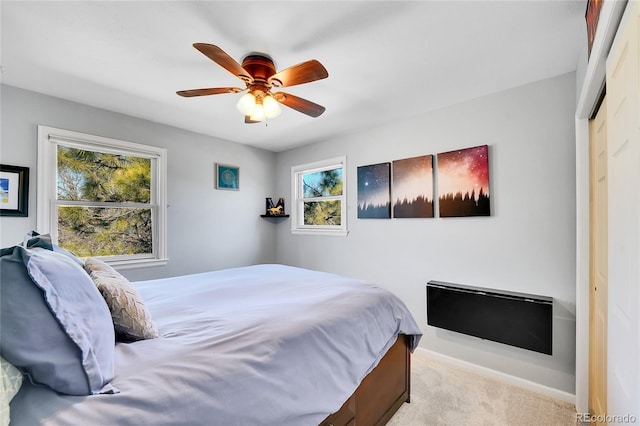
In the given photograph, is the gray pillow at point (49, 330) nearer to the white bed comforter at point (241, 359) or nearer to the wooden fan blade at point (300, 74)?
the white bed comforter at point (241, 359)

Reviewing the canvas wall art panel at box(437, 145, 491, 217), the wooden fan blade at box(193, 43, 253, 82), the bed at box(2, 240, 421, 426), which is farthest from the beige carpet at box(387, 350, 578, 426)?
the wooden fan blade at box(193, 43, 253, 82)

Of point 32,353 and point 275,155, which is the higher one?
point 275,155

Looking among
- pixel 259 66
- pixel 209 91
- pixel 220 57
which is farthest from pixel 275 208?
pixel 220 57

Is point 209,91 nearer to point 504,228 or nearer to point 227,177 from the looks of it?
point 227,177

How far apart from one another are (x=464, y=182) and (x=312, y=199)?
6.74ft

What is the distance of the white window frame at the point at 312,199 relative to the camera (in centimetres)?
362

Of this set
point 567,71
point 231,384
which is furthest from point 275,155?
point 231,384

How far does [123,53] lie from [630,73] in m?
2.57

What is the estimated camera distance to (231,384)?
970mm

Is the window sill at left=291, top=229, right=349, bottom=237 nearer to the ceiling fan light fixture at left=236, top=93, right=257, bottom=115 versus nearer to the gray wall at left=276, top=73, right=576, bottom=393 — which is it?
the gray wall at left=276, top=73, right=576, bottom=393

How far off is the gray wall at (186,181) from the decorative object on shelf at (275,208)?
11 centimetres

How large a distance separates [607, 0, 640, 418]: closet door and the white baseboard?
4.43ft

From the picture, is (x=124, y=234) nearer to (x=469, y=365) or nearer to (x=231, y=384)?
(x=231, y=384)

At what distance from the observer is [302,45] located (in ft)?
5.90
